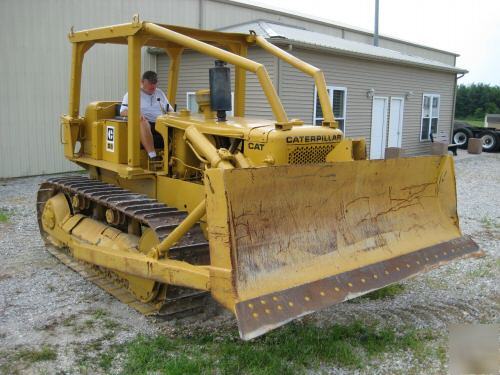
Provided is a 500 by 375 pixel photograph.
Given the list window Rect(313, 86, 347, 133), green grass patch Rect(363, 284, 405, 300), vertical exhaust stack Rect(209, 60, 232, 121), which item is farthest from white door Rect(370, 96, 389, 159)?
vertical exhaust stack Rect(209, 60, 232, 121)

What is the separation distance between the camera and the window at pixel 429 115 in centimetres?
1955

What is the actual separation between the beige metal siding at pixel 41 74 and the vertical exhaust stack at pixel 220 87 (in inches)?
357

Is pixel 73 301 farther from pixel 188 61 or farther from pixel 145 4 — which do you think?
pixel 145 4

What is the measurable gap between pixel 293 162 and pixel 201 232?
99cm

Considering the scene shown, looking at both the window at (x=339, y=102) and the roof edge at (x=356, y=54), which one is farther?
the window at (x=339, y=102)

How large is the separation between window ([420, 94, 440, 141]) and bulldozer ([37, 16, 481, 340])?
14851 mm

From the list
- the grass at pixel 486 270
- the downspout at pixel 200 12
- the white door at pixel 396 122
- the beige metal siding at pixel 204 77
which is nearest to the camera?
the grass at pixel 486 270

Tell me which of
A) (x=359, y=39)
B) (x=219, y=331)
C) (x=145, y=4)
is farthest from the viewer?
(x=359, y=39)

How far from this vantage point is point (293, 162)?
458 cm

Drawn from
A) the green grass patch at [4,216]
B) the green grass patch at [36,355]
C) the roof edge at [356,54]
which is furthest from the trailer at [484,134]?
the green grass patch at [36,355]

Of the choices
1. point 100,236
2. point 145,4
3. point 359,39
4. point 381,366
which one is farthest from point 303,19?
point 381,366

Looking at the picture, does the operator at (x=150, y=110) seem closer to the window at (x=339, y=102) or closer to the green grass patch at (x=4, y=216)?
the green grass patch at (x=4, y=216)

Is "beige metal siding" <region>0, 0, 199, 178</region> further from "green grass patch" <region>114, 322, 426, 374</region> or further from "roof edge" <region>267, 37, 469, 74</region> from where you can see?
"green grass patch" <region>114, 322, 426, 374</region>

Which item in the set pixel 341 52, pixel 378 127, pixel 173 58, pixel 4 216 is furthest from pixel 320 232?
pixel 378 127
